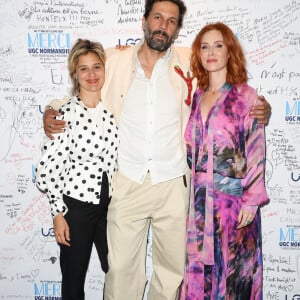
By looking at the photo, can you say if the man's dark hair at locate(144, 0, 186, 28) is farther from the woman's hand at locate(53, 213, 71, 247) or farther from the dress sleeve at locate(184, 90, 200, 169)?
the woman's hand at locate(53, 213, 71, 247)

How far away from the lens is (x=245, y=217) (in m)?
1.84

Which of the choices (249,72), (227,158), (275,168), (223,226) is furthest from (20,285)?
(249,72)

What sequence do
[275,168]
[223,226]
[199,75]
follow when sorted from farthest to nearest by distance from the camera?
[275,168], [199,75], [223,226]

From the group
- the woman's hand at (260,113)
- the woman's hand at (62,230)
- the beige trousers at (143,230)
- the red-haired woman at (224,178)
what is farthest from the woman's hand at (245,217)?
the woman's hand at (62,230)

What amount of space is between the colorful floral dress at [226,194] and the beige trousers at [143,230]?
70 mm

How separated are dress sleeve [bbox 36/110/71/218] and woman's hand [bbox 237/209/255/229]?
2.82 ft

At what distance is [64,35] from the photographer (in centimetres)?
226

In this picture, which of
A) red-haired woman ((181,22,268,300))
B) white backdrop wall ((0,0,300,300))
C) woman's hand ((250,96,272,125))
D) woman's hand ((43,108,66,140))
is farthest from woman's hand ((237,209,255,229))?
woman's hand ((43,108,66,140))

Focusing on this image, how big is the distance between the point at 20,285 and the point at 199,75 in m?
1.78

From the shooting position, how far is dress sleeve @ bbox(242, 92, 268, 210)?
71.5 inches

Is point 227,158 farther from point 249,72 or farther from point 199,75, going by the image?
point 249,72

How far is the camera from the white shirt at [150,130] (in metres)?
1.89

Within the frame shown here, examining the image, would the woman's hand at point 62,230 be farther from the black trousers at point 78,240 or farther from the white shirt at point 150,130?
the white shirt at point 150,130

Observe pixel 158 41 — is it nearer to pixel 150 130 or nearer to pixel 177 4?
pixel 177 4
